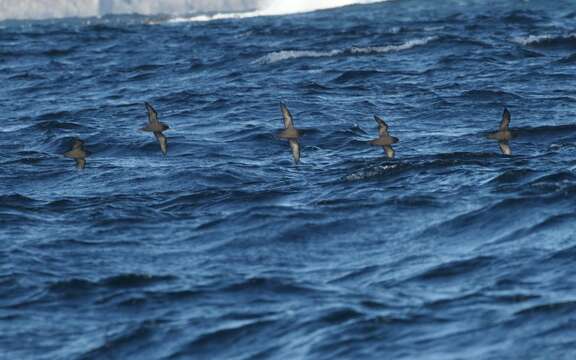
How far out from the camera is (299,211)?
20.9 metres

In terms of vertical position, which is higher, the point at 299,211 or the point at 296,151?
the point at 296,151

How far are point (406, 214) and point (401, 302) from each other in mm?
4328

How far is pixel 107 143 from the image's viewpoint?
2869 cm

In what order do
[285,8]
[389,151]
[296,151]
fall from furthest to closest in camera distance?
[285,8], [296,151], [389,151]

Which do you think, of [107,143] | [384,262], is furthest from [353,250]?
[107,143]

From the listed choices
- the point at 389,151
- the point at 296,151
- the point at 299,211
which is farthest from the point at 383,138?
the point at 296,151

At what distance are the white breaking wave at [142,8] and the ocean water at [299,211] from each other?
28735mm

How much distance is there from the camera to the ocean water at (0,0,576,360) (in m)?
15.4

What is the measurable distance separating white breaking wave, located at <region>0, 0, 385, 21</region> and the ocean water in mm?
28735

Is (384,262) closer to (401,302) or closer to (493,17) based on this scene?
(401,302)

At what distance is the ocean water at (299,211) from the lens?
50.6 ft

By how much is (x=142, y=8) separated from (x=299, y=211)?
57695 millimetres

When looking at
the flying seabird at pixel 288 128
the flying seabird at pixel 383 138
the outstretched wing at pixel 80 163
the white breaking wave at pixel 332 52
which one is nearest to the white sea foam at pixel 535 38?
the white breaking wave at pixel 332 52

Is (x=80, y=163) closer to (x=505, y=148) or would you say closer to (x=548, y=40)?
(x=505, y=148)
